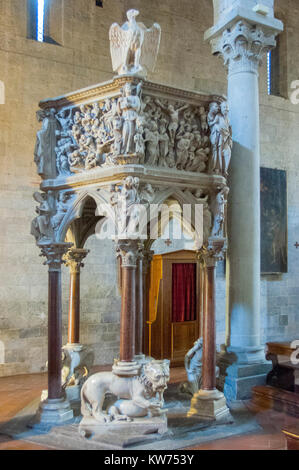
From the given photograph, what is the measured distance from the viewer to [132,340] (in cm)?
518

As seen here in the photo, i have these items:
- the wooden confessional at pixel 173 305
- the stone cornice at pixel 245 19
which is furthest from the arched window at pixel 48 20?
the wooden confessional at pixel 173 305

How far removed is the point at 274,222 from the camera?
1204 centimetres

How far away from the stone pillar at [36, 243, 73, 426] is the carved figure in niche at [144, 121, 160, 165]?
4.62 feet

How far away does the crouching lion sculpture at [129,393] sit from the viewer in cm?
496

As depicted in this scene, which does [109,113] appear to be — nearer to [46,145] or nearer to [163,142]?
[163,142]

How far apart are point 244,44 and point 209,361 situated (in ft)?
14.1

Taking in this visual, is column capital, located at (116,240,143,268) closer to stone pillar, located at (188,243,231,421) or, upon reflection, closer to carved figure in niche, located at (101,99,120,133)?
stone pillar, located at (188,243,231,421)

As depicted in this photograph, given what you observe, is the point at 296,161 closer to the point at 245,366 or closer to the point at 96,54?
the point at 96,54

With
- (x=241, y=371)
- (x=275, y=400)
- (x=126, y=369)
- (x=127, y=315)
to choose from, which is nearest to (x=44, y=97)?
(x=127, y=315)

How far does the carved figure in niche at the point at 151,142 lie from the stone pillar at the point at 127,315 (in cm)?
95

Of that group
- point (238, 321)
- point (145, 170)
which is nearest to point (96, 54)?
point (145, 170)

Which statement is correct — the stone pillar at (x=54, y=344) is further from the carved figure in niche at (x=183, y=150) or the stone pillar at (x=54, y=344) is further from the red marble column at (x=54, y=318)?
the carved figure in niche at (x=183, y=150)

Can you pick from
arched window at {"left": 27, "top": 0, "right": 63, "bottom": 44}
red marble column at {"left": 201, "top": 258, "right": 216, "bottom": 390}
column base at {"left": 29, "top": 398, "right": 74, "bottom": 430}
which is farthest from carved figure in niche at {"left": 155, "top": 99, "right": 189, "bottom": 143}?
arched window at {"left": 27, "top": 0, "right": 63, "bottom": 44}

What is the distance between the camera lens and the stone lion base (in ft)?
15.4
